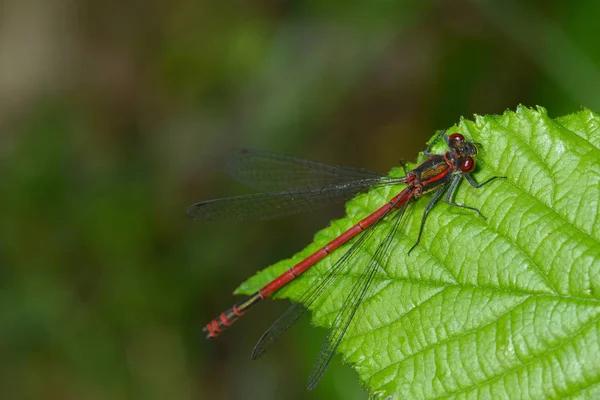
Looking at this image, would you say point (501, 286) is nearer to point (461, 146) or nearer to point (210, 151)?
point (461, 146)

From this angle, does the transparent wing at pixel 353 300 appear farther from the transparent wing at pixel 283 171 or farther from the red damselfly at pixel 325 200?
the transparent wing at pixel 283 171

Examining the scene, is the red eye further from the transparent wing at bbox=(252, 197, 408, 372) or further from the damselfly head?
the transparent wing at bbox=(252, 197, 408, 372)

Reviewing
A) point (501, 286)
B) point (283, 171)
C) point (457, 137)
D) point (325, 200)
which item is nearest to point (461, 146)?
point (457, 137)

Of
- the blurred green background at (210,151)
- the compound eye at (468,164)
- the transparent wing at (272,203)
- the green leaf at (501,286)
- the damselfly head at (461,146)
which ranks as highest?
the blurred green background at (210,151)

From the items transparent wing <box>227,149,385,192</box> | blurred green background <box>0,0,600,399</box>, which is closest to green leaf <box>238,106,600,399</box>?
transparent wing <box>227,149,385,192</box>

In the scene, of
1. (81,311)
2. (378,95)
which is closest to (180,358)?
(81,311)

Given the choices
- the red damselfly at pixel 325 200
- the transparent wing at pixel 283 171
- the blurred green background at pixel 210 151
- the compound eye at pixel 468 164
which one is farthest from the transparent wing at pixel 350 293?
→ the blurred green background at pixel 210 151

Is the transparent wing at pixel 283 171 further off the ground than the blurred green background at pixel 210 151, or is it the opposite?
the blurred green background at pixel 210 151
